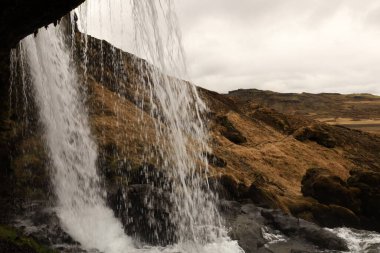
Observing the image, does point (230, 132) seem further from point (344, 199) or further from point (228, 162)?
point (344, 199)

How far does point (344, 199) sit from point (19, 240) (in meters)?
20.6

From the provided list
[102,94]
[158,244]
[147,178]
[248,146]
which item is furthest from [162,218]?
[248,146]

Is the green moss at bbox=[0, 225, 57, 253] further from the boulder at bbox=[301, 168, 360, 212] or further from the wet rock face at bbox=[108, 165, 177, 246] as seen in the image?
the boulder at bbox=[301, 168, 360, 212]

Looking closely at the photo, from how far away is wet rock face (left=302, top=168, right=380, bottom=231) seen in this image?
24.3 metres

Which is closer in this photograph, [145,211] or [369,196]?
[145,211]

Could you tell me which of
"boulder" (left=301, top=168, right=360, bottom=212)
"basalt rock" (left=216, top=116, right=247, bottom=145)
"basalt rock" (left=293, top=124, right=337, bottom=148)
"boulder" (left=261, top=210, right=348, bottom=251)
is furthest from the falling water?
"basalt rock" (left=293, top=124, right=337, bottom=148)

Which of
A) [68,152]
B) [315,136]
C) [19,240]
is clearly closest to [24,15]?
[19,240]

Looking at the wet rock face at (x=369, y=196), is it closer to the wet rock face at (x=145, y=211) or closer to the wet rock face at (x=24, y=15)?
the wet rock face at (x=145, y=211)

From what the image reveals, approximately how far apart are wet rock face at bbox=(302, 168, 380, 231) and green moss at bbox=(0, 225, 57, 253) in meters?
16.2

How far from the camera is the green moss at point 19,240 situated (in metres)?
11.6

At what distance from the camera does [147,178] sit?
19.5 meters

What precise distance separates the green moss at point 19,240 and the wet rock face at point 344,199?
16.2 metres

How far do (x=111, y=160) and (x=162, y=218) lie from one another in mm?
4520

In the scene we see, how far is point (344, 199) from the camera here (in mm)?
26234
